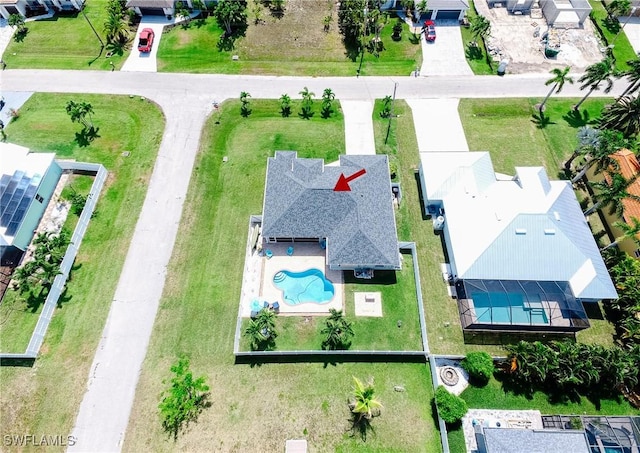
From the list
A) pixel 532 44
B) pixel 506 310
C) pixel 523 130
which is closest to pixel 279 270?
pixel 506 310

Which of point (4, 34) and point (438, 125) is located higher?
point (4, 34)

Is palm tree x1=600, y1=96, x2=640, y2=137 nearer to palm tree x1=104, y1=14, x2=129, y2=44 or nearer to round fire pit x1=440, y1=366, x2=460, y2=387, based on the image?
round fire pit x1=440, y1=366, x2=460, y2=387

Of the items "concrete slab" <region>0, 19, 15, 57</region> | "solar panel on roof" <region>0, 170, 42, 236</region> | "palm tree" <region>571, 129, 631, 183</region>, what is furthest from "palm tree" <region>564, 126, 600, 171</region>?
"concrete slab" <region>0, 19, 15, 57</region>

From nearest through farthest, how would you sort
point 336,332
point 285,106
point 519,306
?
point 336,332 → point 519,306 → point 285,106

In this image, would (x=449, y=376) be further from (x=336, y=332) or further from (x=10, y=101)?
(x=10, y=101)

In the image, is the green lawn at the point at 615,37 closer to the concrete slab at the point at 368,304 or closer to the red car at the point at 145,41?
the concrete slab at the point at 368,304

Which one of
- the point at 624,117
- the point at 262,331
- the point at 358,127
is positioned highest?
the point at 358,127
